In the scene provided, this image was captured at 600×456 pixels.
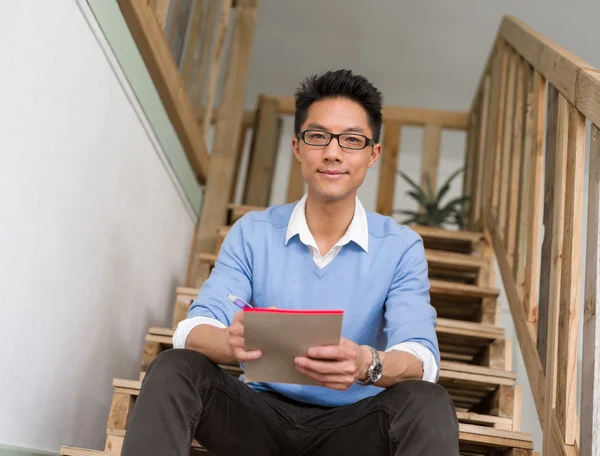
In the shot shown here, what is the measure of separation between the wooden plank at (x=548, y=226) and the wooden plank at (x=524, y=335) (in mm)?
48

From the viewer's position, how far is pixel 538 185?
2.29m

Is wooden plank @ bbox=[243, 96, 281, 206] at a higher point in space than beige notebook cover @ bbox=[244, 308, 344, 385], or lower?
higher

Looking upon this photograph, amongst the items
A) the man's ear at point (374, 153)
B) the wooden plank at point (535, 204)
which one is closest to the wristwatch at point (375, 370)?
the man's ear at point (374, 153)

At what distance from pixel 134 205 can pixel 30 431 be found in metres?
0.85

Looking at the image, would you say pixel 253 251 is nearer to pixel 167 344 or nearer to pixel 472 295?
pixel 167 344

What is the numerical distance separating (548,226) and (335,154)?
0.69 m

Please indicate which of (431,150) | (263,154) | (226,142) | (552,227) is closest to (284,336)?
(552,227)

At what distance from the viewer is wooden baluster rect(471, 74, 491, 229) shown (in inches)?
139

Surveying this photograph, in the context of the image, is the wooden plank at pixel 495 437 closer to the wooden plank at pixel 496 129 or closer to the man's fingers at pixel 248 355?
the man's fingers at pixel 248 355

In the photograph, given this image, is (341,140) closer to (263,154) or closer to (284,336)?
(284,336)

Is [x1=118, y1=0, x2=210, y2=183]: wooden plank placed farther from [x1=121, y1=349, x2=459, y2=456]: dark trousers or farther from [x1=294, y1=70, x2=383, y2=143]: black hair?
[x1=121, y1=349, x2=459, y2=456]: dark trousers

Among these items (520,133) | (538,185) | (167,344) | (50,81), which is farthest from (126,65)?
(520,133)

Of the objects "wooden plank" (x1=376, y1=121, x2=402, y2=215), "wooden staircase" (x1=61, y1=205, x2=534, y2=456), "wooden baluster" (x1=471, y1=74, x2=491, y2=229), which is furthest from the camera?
"wooden plank" (x1=376, y1=121, x2=402, y2=215)

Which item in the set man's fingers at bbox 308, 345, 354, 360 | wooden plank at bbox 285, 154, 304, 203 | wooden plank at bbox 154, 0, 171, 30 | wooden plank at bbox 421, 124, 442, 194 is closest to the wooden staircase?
man's fingers at bbox 308, 345, 354, 360
